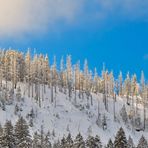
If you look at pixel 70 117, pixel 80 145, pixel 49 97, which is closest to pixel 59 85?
pixel 49 97

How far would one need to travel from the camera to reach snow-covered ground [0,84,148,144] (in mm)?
99500

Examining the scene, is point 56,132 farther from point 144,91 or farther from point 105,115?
point 144,91

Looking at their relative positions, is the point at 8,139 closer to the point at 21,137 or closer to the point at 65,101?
the point at 21,137

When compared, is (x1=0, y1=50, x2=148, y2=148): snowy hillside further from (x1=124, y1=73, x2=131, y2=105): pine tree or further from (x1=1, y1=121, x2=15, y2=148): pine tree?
(x1=1, y1=121, x2=15, y2=148): pine tree

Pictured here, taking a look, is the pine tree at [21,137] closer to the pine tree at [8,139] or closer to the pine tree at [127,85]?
the pine tree at [8,139]

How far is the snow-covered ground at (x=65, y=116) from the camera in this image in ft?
326

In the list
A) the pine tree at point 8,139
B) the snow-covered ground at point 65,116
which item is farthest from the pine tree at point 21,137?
the snow-covered ground at point 65,116

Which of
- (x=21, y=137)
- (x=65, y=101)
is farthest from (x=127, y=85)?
(x=21, y=137)

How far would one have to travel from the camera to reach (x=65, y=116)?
112688mm

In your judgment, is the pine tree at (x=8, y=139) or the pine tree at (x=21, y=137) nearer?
the pine tree at (x=21, y=137)

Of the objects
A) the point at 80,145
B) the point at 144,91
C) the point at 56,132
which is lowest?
the point at 80,145

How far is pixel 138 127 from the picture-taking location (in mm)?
129125

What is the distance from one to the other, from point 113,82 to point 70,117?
5012cm

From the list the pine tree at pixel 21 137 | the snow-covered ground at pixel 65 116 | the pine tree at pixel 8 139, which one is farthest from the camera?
the snow-covered ground at pixel 65 116
